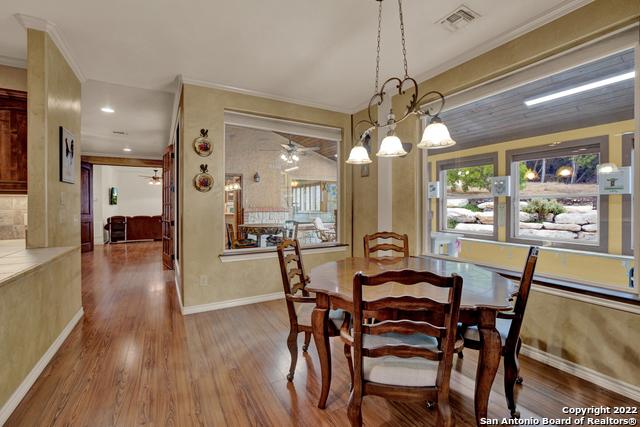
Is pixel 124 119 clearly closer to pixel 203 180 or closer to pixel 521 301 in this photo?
pixel 203 180

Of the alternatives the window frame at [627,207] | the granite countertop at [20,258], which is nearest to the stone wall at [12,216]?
the granite countertop at [20,258]

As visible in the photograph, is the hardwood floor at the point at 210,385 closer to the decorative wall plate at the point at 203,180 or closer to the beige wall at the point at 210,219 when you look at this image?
the beige wall at the point at 210,219

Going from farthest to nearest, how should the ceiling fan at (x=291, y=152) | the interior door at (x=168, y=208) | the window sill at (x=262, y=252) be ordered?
1. the interior door at (x=168, y=208)
2. the ceiling fan at (x=291, y=152)
3. the window sill at (x=262, y=252)

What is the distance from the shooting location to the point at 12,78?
3137 millimetres

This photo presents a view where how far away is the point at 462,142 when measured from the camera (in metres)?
3.39

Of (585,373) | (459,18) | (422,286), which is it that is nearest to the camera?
(422,286)

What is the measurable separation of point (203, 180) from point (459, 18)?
297cm

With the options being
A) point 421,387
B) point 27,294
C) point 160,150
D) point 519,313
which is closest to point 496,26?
point 519,313

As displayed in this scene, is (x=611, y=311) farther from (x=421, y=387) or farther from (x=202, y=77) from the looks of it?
(x=202, y=77)

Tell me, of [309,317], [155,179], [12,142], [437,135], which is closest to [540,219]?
[437,135]

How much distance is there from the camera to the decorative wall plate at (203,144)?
3.48m

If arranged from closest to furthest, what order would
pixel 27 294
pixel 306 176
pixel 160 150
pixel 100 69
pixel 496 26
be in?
pixel 27 294 < pixel 496 26 < pixel 100 69 < pixel 306 176 < pixel 160 150

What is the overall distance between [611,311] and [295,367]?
7.30 feet

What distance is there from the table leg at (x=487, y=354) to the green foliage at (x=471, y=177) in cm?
202
